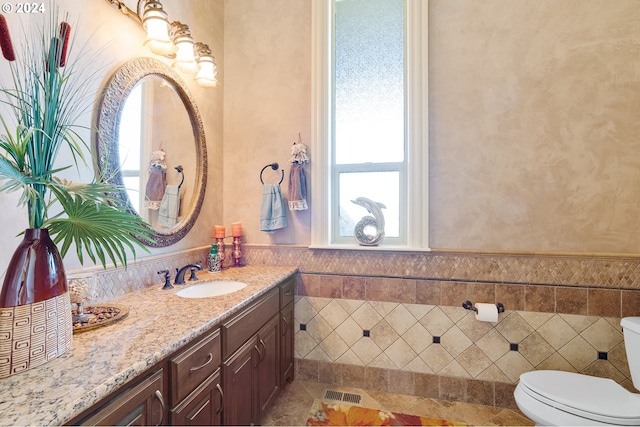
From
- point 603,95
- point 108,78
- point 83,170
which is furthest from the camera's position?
point 603,95

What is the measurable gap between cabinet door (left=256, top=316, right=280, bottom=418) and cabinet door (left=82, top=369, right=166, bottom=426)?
68 centimetres

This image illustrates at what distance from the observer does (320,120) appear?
2.10 metres

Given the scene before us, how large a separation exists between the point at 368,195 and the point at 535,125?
115cm

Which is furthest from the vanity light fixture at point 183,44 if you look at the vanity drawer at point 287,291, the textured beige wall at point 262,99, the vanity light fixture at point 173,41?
the vanity drawer at point 287,291

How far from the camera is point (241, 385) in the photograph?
4.45ft

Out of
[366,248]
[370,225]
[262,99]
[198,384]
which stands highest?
[262,99]

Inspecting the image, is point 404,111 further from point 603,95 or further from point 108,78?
point 108,78

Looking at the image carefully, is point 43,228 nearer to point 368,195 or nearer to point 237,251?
point 237,251

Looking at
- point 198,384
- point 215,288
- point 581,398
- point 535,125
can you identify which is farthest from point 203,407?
point 535,125

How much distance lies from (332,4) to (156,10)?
1316mm

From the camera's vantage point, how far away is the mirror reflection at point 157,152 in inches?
57.2

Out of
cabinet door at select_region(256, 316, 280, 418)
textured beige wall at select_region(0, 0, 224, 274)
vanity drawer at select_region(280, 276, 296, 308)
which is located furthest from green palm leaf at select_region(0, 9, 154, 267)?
vanity drawer at select_region(280, 276, 296, 308)

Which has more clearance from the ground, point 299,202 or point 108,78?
point 108,78

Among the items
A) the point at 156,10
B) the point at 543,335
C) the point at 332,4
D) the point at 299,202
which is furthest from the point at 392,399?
the point at 332,4
